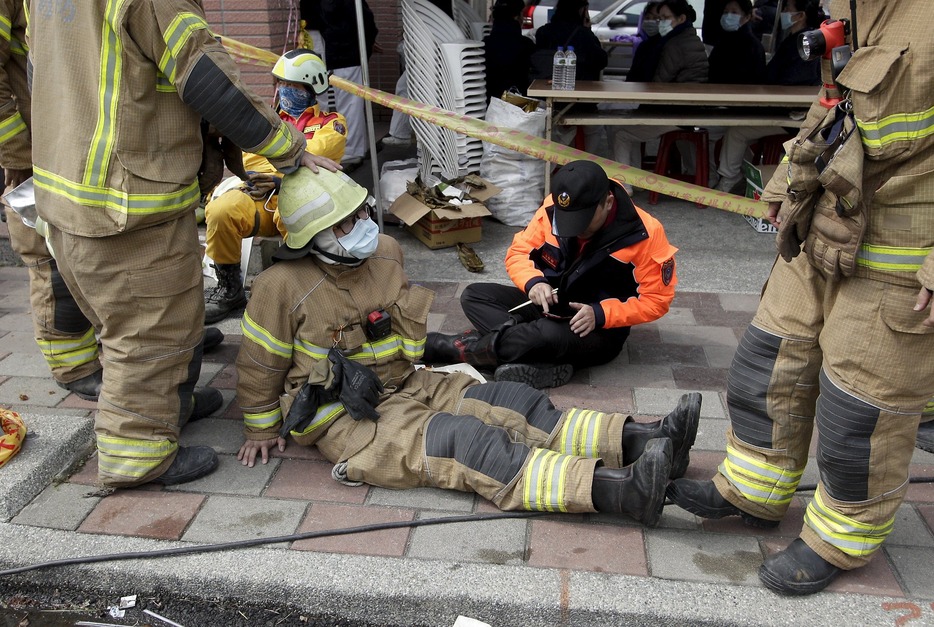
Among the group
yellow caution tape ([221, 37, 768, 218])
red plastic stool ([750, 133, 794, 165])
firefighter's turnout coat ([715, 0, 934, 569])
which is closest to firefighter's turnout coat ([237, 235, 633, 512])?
firefighter's turnout coat ([715, 0, 934, 569])

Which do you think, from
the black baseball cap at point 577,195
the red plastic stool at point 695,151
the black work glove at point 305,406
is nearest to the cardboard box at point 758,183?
the red plastic stool at point 695,151

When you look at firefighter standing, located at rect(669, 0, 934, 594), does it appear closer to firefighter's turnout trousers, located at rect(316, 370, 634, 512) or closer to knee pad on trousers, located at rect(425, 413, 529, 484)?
firefighter's turnout trousers, located at rect(316, 370, 634, 512)

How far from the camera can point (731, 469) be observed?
106 inches

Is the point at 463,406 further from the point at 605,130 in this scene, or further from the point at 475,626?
the point at 605,130

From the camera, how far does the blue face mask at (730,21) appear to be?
7539mm

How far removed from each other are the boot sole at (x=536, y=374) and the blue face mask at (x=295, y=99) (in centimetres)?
201

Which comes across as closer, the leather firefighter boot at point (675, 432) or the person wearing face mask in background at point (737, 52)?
the leather firefighter boot at point (675, 432)

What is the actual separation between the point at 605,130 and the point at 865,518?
6.06 meters

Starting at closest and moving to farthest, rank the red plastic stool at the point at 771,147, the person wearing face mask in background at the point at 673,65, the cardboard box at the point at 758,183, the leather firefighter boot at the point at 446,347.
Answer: the leather firefighter boot at the point at 446,347
the cardboard box at the point at 758,183
the red plastic stool at the point at 771,147
the person wearing face mask in background at the point at 673,65

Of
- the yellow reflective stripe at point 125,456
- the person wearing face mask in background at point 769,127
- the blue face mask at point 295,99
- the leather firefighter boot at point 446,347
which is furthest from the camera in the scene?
the person wearing face mask in background at point 769,127

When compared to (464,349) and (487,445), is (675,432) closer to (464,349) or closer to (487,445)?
(487,445)

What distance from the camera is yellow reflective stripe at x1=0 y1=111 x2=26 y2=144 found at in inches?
133

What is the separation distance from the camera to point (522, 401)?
316 cm

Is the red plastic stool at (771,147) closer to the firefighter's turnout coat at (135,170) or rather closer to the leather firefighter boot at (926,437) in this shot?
the leather firefighter boot at (926,437)
